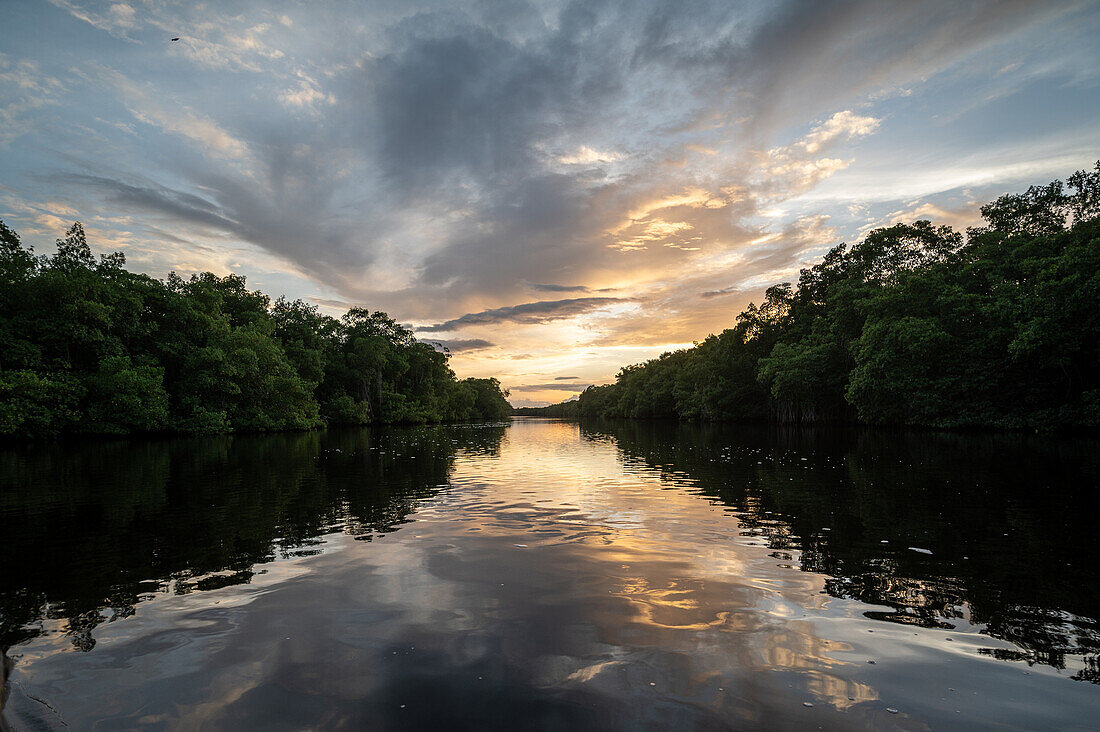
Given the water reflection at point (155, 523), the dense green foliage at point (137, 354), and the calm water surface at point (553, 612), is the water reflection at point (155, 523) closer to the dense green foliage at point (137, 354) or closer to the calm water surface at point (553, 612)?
the calm water surface at point (553, 612)

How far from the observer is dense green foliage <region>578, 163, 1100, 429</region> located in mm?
37562

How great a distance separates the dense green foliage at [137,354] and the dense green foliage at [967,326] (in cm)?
6802

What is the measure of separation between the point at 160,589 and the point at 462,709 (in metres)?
6.12

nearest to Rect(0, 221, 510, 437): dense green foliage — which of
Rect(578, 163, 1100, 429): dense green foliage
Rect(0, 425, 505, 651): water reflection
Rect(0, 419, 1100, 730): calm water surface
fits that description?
Rect(0, 425, 505, 651): water reflection

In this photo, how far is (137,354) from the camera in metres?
51.8

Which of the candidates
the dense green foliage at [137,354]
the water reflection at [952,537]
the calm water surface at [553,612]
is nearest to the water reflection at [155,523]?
the calm water surface at [553,612]

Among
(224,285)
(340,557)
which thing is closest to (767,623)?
(340,557)

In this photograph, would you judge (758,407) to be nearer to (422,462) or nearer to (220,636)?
(422,462)

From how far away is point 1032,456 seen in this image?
995 inches

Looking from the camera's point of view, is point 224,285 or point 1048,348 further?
point 224,285

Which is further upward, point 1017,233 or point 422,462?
point 1017,233

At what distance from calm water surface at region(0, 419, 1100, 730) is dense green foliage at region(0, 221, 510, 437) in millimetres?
35263

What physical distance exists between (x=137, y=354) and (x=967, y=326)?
276 ft

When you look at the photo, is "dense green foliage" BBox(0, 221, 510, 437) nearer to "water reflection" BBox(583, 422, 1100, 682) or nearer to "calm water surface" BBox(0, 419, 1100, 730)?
"calm water surface" BBox(0, 419, 1100, 730)
